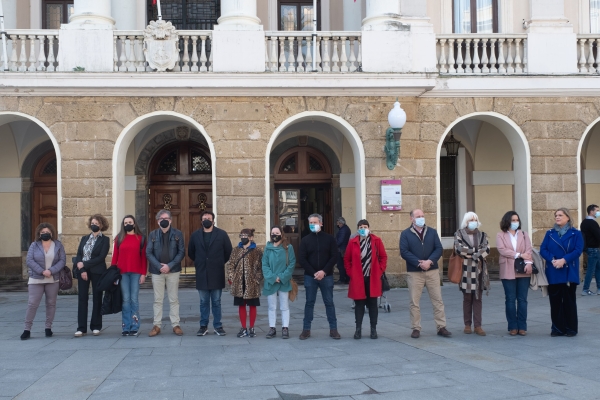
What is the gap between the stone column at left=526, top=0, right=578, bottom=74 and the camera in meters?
15.0

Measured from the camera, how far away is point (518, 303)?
934cm

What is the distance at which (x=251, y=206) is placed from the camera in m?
14.4

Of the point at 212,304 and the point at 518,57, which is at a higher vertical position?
the point at 518,57

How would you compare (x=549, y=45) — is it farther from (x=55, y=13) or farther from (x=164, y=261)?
(x=55, y=13)

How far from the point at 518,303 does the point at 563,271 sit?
2.49ft

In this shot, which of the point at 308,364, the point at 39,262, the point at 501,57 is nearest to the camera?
the point at 308,364

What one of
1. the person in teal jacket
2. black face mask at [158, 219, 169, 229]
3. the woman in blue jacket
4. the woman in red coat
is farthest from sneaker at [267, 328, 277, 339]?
the woman in blue jacket

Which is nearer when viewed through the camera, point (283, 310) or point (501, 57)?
Answer: point (283, 310)

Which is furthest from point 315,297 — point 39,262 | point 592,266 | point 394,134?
point 592,266

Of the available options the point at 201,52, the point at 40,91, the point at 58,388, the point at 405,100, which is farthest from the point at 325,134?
the point at 58,388

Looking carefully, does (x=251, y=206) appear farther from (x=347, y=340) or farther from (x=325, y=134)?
(x=347, y=340)

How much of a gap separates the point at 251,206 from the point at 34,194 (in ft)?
23.5

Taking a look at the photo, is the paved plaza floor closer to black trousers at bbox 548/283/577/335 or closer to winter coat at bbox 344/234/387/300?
black trousers at bbox 548/283/577/335

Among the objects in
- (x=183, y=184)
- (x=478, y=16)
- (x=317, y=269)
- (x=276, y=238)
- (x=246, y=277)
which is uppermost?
(x=478, y=16)
